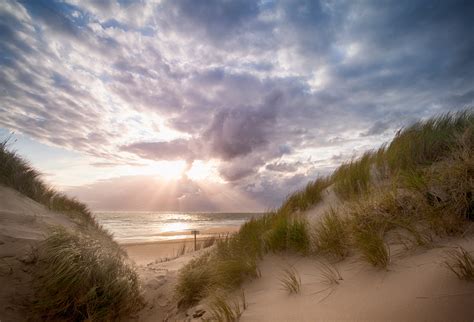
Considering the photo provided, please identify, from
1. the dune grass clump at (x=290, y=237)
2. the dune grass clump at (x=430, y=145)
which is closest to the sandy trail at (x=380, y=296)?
the dune grass clump at (x=290, y=237)

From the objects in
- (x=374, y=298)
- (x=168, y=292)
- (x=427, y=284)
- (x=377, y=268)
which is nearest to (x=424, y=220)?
(x=377, y=268)

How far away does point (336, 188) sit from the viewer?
598 cm

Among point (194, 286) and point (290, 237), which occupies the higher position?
point (290, 237)

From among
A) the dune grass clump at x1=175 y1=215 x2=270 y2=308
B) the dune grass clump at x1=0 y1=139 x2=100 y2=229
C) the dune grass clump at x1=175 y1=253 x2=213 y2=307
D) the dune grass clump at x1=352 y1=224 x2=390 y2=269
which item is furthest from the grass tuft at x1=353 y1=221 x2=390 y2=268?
the dune grass clump at x1=0 y1=139 x2=100 y2=229

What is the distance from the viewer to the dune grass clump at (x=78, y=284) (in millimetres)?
3264

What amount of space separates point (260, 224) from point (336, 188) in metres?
2.00

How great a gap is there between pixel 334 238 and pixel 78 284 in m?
3.52

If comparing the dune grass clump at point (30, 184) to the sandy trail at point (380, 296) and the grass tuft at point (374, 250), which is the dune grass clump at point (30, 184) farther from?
the grass tuft at point (374, 250)

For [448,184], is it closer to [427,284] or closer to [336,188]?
[427,284]

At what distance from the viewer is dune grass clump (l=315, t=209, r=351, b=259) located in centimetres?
333

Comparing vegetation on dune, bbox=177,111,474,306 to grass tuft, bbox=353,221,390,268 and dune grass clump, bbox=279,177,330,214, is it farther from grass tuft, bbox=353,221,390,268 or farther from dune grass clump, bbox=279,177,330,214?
dune grass clump, bbox=279,177,330,214

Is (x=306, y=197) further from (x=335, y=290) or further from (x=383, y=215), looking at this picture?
(x=335, y=290)

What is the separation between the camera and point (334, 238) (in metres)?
3.48

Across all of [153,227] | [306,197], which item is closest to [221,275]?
[306,197]
